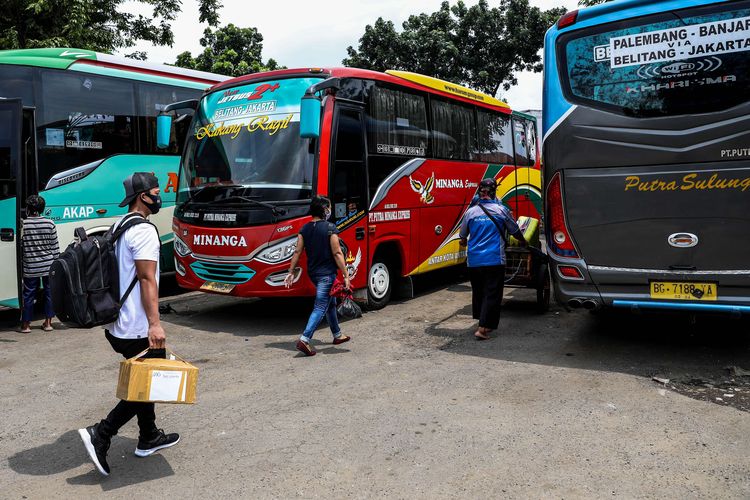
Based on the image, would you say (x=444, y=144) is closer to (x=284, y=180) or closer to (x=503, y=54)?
(x=284, y=180)

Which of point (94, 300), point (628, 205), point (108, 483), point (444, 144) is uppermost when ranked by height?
point (444, 144)

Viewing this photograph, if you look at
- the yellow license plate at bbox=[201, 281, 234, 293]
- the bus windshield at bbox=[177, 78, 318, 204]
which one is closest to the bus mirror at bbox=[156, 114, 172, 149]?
the bus windshield at bbox=[177, 78, 318, 204]

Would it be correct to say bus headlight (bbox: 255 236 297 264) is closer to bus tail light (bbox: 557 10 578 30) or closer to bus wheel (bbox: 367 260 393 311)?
bus wheel (bbox: 367 260 393 311)

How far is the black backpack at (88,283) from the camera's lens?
3852 millimetres

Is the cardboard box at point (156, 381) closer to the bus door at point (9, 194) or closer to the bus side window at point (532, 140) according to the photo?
the bus door at point (9, 194)

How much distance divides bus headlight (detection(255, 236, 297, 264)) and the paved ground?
95 cm

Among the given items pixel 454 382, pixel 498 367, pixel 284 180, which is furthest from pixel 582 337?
pixel 284 180

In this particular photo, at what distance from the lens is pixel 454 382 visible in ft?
19.1

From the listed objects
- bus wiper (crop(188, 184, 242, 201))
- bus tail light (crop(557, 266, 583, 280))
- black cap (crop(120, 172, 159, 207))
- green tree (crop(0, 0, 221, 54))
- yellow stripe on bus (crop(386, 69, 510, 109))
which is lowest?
bus tail light (crop(557, 266, 583, 280))

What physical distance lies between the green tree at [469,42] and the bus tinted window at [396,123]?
20517 mm

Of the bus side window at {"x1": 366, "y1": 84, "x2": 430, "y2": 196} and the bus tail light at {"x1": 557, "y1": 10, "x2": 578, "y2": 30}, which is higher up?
the bus tail light at {"x1": 557, "y1": 10, "x2": 578, "y2": 30}

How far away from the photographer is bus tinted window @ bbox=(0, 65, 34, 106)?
8984 mm

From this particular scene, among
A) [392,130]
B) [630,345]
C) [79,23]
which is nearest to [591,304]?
[630,345]

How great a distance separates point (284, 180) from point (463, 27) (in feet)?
81.0
